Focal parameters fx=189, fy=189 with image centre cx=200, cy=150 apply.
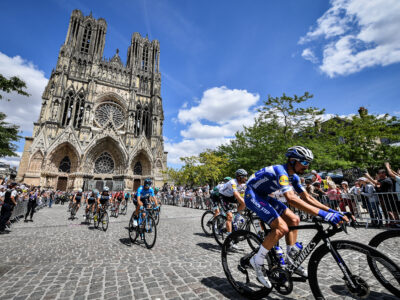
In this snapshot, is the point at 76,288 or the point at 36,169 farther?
the point at 36,169

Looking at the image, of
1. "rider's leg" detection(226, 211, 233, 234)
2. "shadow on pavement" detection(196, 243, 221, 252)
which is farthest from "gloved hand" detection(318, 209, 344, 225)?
"shadow on pavement" detection(196, 243, 221, 252)

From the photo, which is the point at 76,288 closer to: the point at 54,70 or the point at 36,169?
the point at 36,169

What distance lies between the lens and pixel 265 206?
2551mm

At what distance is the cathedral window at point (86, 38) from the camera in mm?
36731

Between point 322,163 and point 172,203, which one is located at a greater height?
point 322,163

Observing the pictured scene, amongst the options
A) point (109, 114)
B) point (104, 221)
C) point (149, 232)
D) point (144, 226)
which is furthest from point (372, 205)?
point (109, 114)

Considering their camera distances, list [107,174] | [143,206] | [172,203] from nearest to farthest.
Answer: [143,206], [172,203], [107,174]

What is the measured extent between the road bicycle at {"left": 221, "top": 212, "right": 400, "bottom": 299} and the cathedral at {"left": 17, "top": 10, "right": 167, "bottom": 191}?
29079mm

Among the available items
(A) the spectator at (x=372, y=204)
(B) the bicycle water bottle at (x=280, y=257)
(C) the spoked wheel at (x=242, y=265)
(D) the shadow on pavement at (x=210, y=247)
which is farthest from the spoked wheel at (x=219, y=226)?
(A) the spectator at (x=372, y=204)

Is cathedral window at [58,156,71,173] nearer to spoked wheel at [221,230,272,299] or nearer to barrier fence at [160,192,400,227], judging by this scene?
barrier fence at [160,192,400,227]

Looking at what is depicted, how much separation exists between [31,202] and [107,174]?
878 inches

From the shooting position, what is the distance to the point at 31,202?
30.3 feet

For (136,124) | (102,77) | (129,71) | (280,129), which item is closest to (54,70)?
(102,77)

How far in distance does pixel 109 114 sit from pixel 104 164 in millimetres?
9447
